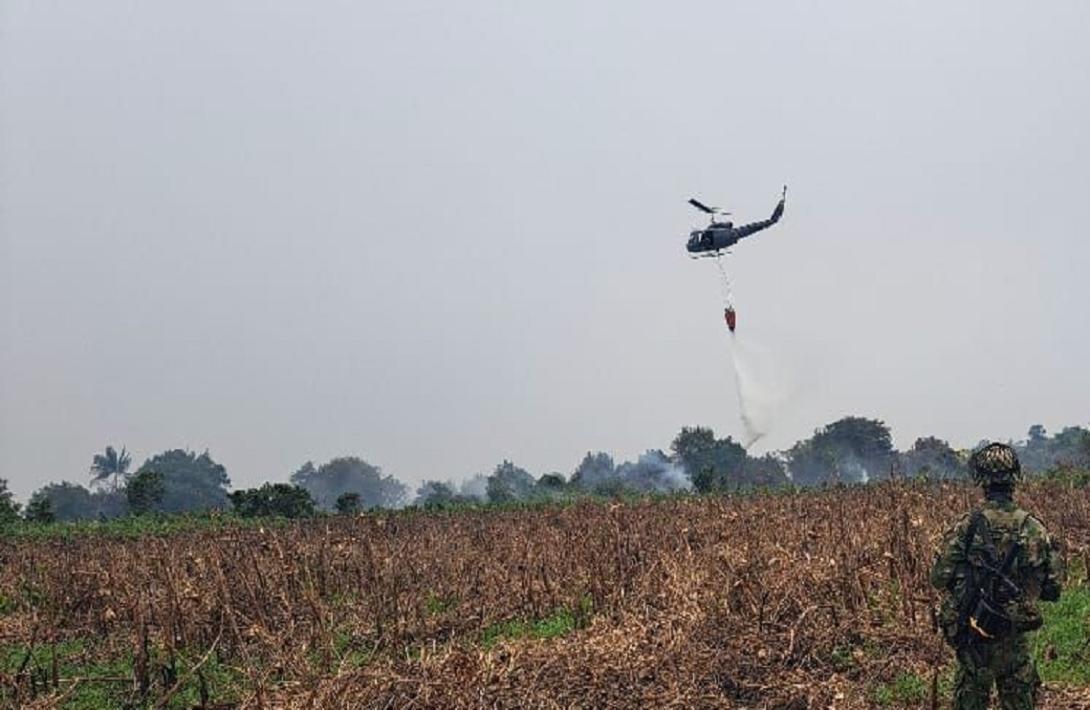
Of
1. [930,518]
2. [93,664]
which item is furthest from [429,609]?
[930,518]

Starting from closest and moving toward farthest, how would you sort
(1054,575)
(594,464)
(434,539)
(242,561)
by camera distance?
(1054,575), (242,561), (434,539), (594,464)

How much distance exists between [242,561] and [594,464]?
159 m

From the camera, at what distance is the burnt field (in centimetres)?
928

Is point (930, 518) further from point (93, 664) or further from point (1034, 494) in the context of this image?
point (93, 664)

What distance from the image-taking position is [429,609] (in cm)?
1441

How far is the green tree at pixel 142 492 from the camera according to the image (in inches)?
1969

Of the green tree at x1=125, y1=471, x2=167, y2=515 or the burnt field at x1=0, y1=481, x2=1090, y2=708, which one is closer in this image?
the burnt field at x1=0, y1=481, x2=1090, y2=708

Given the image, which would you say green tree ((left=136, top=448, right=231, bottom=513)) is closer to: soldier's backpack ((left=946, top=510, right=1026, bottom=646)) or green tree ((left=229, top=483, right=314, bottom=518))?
green tree ((left=229, top=483, right=314, bottom=518))

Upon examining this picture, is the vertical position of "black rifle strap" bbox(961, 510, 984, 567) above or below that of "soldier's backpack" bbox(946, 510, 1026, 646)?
above

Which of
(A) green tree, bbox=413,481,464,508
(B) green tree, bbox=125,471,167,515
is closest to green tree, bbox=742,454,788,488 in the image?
(A) green tree, bbox=413,481,464,508

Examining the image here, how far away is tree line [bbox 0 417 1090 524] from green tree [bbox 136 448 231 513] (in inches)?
5.4

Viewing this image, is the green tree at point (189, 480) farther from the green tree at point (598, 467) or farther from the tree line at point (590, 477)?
the green tree at point (598, 467)

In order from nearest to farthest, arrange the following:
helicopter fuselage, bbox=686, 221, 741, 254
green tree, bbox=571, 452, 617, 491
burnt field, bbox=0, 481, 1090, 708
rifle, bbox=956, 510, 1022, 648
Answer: rifle, bbox=956, 510, 1022, 648, burnt field, bbox=0, 481, 1090, 708, helicopter fuselage, bbox=686, 221, 741, 254, green tree, bbox=571, 452, 617, 491

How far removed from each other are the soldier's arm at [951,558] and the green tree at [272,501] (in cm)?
3729
